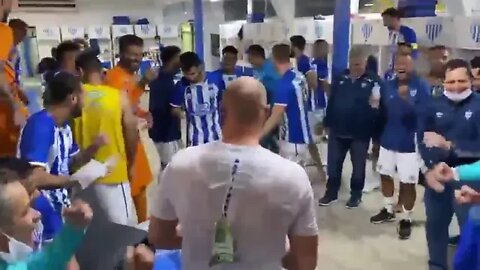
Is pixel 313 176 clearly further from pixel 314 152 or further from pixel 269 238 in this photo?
pixel 269 238

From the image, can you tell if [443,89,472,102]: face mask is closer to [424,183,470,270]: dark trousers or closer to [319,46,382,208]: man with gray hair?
[424,183,470,270]: dark trousers

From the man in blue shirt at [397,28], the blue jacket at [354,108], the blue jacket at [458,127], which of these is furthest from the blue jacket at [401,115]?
the man in blue shirt at [397,28]

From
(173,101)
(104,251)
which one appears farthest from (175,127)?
(104,251)

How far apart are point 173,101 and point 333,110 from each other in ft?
4.94

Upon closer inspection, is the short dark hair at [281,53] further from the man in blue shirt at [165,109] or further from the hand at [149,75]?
the hand at [149,75]

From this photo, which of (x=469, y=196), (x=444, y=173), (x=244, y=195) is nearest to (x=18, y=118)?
(x=244, y=195)

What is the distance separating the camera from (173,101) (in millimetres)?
5785

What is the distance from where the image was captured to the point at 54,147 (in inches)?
123

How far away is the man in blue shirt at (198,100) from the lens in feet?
18.1

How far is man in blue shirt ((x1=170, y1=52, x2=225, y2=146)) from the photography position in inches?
218

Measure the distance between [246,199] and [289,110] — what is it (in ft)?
A: 13.6

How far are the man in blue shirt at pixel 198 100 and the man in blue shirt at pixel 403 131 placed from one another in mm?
1387

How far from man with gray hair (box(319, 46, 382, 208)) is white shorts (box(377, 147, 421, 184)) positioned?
520mm

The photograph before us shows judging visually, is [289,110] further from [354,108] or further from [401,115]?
[401,115]
